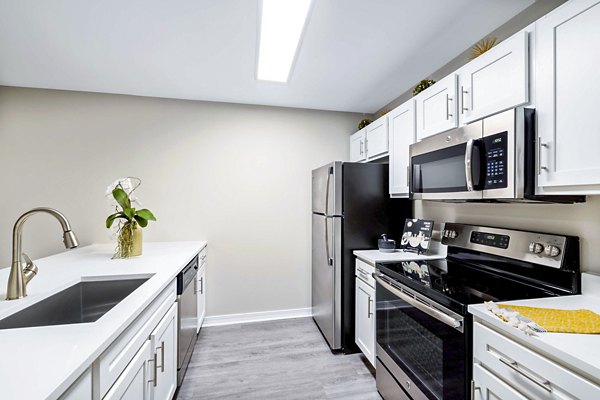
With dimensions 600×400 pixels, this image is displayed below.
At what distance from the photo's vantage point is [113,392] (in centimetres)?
93

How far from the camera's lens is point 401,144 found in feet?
7.48

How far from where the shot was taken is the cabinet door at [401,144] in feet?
7.11

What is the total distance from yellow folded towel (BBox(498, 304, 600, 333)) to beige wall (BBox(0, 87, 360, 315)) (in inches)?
90.4

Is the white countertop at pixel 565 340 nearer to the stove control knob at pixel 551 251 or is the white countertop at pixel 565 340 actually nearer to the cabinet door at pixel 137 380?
the stove control knob at pixel 551 251

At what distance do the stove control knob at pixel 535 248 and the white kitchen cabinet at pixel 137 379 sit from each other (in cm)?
195

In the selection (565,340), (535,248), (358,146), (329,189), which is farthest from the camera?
(358,146)

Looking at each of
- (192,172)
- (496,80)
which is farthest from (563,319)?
(192,172)

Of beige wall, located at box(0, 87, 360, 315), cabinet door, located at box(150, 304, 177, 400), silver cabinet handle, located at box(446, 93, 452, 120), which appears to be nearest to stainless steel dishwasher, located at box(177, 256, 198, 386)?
cabinet door, located at box(150, 304, 177, 400)

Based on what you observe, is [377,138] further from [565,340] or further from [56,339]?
[56,339]

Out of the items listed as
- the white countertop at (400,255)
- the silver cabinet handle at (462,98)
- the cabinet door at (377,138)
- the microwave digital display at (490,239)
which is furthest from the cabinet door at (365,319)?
the silver cabinet handle at (462,98)

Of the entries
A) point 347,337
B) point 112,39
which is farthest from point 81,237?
point 347,337

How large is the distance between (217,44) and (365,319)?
7.61 ft

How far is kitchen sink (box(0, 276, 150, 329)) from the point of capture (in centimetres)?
121

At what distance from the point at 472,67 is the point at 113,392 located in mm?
2253
